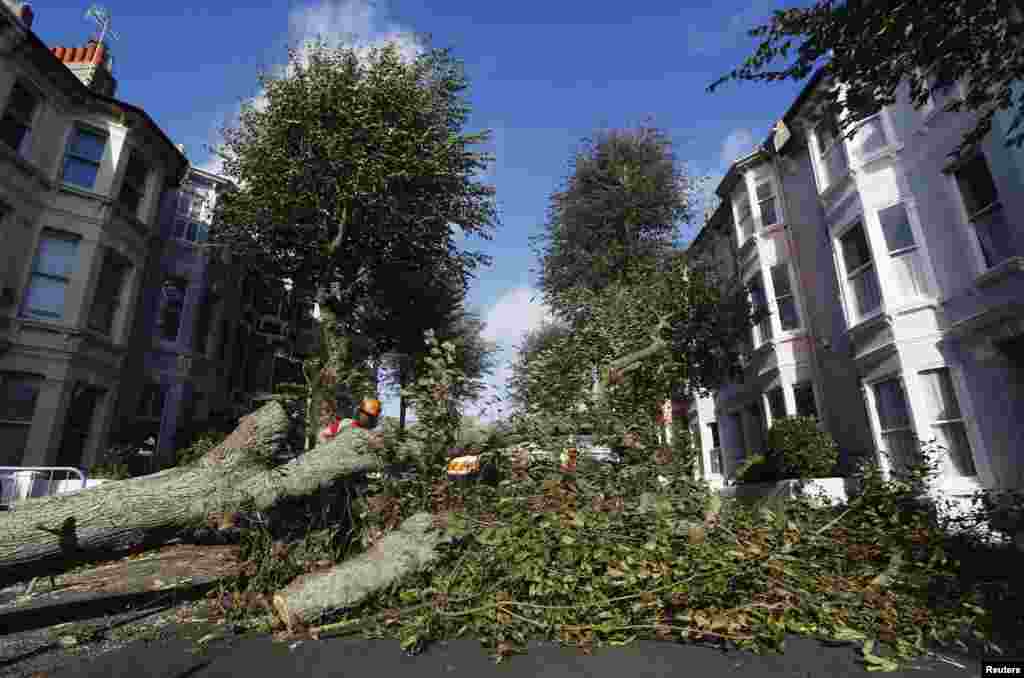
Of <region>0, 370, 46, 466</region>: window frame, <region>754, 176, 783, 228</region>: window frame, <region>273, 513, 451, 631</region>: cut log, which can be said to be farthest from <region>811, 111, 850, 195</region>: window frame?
<region>0, 370, 46, 466</region>: window frame

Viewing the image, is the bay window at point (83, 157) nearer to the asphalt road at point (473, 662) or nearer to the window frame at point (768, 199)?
the asphalt road at point (473, 662)

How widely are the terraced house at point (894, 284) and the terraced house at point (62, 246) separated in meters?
18.7

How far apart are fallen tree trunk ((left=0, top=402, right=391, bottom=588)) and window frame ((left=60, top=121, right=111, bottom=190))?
46.3 feet

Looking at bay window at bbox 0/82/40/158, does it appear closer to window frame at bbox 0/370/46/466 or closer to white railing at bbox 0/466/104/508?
window frame at bbox 0/370/46/466

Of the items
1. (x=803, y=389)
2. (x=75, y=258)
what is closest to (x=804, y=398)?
(x=803, y=389)

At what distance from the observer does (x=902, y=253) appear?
11406 mm

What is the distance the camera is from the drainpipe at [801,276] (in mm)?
14402

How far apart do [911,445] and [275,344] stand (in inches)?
946

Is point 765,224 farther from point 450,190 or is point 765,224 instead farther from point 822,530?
point 822,530

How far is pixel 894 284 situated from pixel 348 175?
13.9 m

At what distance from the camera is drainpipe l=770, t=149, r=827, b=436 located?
567 inches

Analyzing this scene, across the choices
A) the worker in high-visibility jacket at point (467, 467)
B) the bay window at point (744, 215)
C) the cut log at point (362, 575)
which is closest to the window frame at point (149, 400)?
the worker in high-visibility jacket at point (467, 467)

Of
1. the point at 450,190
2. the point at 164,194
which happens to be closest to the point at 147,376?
the point at 164,194

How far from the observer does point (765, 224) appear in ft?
56.4
